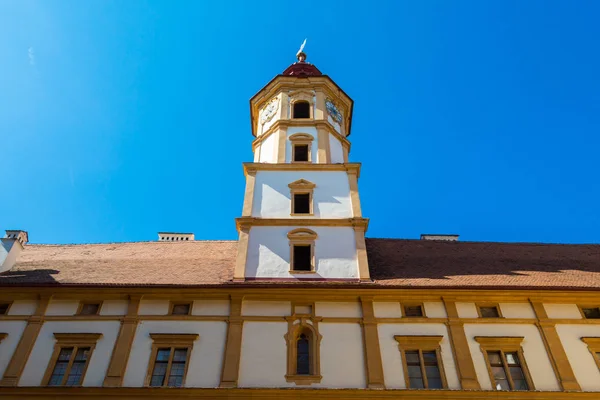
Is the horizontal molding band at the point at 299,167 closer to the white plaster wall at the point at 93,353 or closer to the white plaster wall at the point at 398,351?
the white plaster wall at the point at 398,351

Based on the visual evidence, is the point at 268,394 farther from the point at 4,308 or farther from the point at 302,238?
the point at 4,308

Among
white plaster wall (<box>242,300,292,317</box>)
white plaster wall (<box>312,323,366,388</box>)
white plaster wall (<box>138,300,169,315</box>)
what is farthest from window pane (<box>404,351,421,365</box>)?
white plaster wall (<box>138,300,169,315</box>)

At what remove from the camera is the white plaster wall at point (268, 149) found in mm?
26550

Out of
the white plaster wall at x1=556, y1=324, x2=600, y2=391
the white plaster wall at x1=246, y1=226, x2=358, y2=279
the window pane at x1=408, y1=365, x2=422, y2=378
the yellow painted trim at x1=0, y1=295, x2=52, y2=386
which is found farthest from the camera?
the white plaster wall at x1=246, y1=226, x2=358, y2=279

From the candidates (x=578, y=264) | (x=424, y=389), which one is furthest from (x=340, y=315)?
(x=578, y=264)

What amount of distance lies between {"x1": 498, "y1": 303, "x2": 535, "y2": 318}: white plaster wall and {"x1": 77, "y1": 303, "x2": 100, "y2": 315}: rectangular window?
14.2 meters

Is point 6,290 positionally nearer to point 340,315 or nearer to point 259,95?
point 340,315

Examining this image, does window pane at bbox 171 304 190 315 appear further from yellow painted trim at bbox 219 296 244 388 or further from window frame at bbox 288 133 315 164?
window frame at bbox 288 133 315 164

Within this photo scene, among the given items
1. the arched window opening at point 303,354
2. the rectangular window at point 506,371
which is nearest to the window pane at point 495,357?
the rectangular window at point 506,371

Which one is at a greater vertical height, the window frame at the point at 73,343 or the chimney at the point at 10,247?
the chimney at the point at 10,247

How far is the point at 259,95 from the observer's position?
31.3m

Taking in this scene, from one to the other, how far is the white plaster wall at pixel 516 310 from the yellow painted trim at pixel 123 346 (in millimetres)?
12748

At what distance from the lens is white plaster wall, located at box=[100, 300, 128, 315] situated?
1850 centimetres

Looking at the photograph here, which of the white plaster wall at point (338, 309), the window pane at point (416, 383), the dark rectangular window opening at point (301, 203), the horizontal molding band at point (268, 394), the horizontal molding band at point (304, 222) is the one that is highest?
the dark rectangular window opening at point (301, 203)
